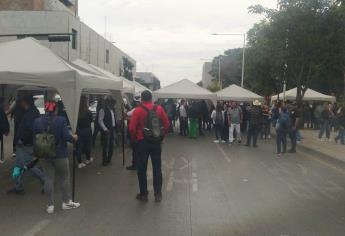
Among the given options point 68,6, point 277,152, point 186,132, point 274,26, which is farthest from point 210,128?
point 68,6

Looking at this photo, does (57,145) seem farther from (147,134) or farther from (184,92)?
(184,92)

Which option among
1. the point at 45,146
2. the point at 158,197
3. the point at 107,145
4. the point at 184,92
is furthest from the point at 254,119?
the point at 45,146

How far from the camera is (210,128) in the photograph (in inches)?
1270

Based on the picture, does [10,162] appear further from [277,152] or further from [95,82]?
[277,152]

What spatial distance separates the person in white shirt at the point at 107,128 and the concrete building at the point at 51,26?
24.6 m

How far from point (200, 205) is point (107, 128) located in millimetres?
5544

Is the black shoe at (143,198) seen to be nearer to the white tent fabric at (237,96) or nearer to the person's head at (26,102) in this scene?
the person's head at (26,102)

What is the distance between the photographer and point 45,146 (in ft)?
26.7

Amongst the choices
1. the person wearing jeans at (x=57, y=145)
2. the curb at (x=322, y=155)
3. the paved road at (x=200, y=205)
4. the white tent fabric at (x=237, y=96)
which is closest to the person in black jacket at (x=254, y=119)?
the curb at (x=322, y=155)

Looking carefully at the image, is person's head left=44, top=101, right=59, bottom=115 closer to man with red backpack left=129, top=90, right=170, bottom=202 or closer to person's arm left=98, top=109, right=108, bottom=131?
man with red backpack left=129, top=90, right=170, bottom=202

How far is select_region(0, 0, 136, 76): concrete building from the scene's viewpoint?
44.4 m

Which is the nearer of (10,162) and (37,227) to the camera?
(37,227)

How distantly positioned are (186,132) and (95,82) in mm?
16257

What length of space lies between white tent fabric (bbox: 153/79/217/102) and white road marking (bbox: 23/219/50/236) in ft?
65.5
